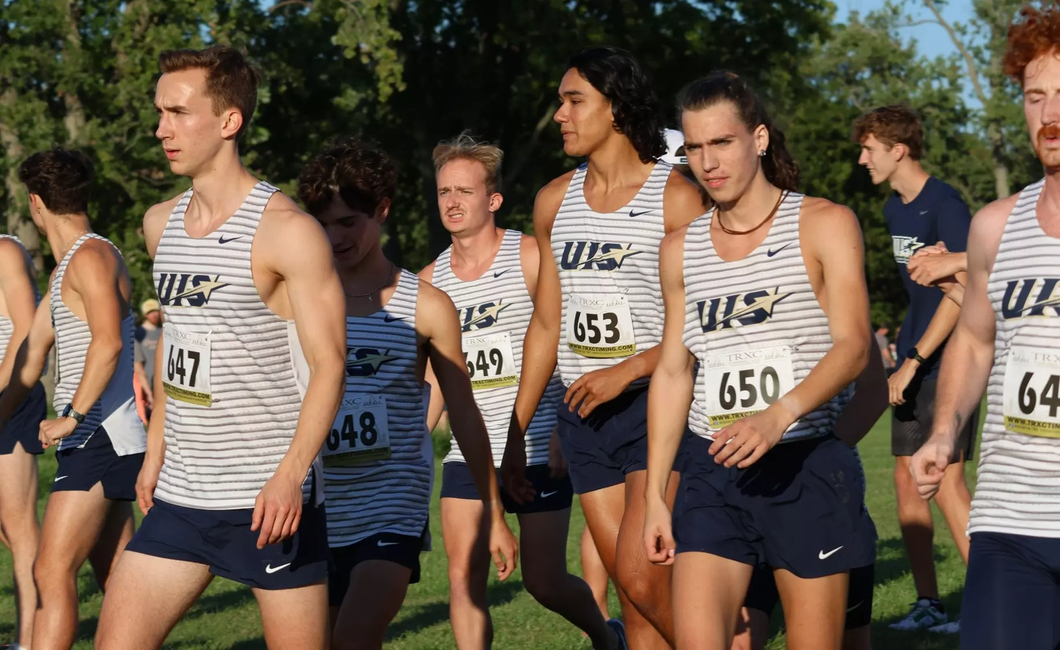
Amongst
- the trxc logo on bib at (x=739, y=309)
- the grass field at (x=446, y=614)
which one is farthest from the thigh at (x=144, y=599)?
the grass field at (x=446, y=614)

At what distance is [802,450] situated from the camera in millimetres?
4863

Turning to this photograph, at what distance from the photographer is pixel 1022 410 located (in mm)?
3963

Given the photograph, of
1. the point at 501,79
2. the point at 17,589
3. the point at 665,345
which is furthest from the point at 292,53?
the point at 665,345

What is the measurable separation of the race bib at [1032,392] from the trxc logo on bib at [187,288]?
2243 mm

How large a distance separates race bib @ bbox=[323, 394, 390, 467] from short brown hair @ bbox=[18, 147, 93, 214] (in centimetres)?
219

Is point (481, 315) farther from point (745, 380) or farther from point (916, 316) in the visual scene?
point (745, 380)

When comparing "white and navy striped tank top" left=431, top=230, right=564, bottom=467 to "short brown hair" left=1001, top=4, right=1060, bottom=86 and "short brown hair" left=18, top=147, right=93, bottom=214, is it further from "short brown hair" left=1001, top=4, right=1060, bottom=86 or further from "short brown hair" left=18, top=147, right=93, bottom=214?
"short brown hair" left=1001, top=4, right=1060, bottom=86

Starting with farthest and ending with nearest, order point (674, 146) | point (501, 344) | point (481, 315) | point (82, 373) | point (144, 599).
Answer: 1. point (481, 315)
2. point (501, 344)
3. point (82, 373)
4. point (674, 146)
5. point (144, 599)

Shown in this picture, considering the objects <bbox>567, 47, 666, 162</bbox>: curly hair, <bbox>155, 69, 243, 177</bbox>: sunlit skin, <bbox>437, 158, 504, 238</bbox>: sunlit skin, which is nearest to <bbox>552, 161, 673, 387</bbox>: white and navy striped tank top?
<bbox>567, 47, 666, 162</bbox>: curly hair

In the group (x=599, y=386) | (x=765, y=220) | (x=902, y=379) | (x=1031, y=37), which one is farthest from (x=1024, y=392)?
(x=902, y=379)

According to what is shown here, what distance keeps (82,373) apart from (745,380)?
3.58 metres

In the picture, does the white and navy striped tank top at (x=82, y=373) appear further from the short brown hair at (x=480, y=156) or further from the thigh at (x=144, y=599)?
the thigh at (x=144, y=599)

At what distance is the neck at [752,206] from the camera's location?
4.92m

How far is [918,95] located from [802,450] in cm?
5665
